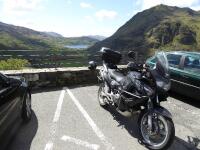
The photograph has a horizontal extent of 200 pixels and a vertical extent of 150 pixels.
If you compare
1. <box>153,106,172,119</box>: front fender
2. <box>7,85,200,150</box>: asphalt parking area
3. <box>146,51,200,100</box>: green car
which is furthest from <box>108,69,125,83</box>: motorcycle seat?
<box>146,51,200,100</box>: green car

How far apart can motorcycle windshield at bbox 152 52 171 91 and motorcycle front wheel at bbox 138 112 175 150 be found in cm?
55

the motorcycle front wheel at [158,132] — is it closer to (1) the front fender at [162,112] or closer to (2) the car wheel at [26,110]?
(1) the front fender at [162,112]

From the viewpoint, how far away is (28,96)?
6.60 m

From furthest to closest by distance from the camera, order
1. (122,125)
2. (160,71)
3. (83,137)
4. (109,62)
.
Result: (109,62), (122,125), (83,137), (160,71)

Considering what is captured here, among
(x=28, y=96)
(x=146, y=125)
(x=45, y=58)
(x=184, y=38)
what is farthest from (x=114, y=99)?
(x=184, y=38)

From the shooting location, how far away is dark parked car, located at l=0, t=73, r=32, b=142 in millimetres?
4629

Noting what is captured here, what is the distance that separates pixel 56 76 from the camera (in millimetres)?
10203

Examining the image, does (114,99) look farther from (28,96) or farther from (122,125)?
(28,96)

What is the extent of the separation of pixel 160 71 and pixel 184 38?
178 metres

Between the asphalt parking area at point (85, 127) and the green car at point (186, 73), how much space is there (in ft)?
1.37

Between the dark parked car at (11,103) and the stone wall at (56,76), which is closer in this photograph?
the dark parked car at (11,103)

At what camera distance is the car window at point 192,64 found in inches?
333

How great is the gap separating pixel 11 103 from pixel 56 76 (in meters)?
5.08

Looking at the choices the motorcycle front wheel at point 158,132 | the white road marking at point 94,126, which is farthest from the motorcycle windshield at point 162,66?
the white road marking at point 94,126
